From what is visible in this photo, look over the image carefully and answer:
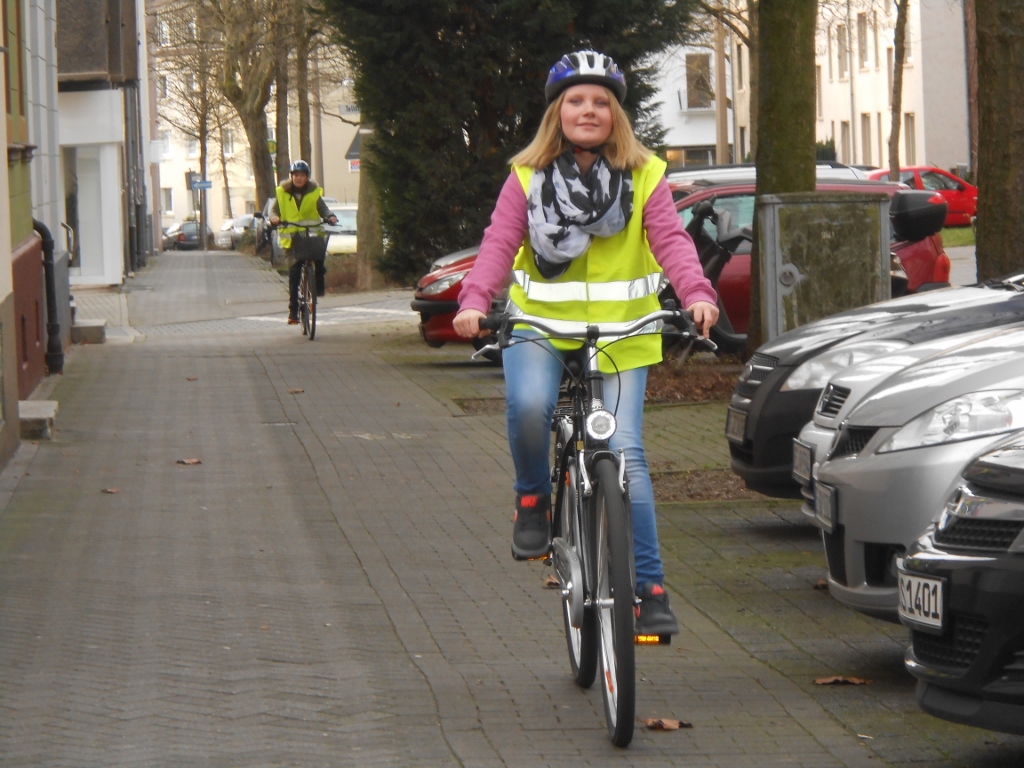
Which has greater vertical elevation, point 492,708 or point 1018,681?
→ point 1018,681

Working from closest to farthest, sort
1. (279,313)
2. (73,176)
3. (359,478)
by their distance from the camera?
(359,478), (279,313), (73,176)

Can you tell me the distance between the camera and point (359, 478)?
32.3ft

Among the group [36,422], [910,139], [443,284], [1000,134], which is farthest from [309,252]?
[910,139]

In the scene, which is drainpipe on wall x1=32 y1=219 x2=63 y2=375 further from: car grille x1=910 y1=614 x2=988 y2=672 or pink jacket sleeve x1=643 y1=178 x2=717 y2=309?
car grille x1=910 y1=614 x2=988 y2=672

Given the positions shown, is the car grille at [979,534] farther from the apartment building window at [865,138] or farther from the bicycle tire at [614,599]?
the apartment building window at [865,138]

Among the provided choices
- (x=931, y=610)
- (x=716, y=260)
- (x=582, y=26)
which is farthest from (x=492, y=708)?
(x=582, y=26)

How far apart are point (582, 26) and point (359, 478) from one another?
28.6 feet

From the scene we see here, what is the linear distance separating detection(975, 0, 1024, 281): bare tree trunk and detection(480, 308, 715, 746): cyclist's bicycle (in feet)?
17.4

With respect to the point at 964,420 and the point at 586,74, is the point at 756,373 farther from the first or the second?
the point at 586,74

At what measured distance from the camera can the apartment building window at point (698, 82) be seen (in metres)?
68.9

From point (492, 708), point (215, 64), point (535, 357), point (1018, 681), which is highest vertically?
point (215, 64)

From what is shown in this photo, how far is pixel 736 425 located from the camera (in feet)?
26.2

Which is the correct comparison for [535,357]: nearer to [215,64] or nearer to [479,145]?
[479,145]

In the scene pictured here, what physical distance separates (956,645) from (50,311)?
12.5 meters
